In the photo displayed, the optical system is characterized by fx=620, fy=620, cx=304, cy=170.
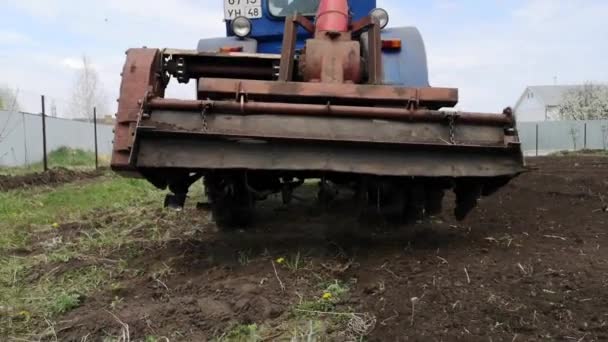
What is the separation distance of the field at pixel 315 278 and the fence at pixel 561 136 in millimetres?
26878

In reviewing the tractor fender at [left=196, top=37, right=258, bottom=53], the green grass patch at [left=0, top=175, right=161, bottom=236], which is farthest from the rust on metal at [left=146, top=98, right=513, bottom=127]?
the green grass patch at [left=0, top=175, right=161, bottom=236]

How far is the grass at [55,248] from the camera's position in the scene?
3.40m

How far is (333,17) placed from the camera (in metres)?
4.85

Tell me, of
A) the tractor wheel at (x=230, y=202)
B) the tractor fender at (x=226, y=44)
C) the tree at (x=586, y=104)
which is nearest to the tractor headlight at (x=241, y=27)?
the tractor fender at (x=226, y=44)

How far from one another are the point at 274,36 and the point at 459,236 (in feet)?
9.12

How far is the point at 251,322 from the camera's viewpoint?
3.02 meters

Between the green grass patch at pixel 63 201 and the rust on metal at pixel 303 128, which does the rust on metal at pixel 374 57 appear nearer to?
the rust on metal at pixel 303 128

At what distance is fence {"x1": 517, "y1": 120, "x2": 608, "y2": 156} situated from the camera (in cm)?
3062

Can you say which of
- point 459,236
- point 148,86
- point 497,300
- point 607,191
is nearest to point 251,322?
point 497,300

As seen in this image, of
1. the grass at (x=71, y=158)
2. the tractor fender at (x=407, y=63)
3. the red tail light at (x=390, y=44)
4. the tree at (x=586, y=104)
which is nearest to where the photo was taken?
the tractor fender at (x=407, y=63)

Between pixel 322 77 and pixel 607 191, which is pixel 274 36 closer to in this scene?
pixel 322 77

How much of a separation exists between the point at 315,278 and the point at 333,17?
2.19 meters

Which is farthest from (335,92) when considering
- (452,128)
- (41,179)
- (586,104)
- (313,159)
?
(586,104)

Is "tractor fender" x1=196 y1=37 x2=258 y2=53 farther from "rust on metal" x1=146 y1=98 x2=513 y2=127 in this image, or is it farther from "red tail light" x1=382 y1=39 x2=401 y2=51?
"rust on metal" x1=146 y1=98 x2=513 y2=127
